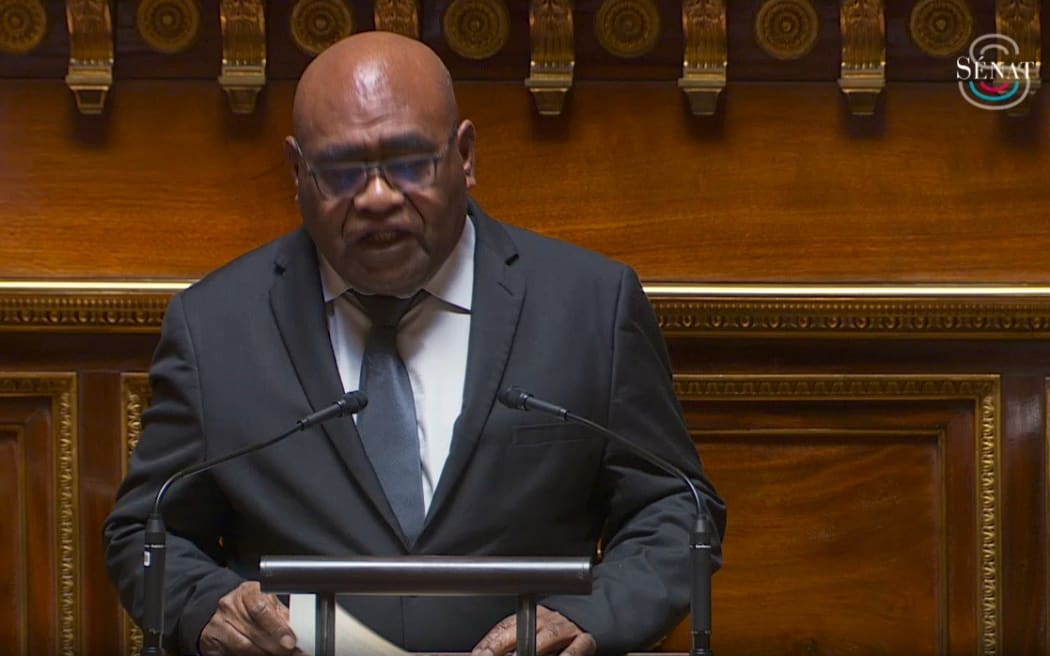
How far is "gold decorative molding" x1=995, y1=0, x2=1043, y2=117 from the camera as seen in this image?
4117 mm

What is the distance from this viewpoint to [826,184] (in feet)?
13.8

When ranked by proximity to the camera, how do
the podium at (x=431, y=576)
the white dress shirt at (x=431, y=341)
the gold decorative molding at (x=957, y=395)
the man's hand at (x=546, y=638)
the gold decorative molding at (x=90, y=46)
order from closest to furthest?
the podium at (x=431, y=576)
the man's hand at (x=546, y=638)
the white dress shirt at (x=431, y=341)
the gold decorative molding at (x=90, y=46)
the gold decorative molding at (x=957, y=395)

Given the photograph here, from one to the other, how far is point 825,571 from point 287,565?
1.83m

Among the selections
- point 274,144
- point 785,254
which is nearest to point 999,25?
point 785,254

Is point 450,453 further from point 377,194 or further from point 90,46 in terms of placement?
point 90,46

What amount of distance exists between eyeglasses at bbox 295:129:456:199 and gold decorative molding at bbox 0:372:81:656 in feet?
4.06

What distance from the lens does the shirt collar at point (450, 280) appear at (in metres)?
3.33

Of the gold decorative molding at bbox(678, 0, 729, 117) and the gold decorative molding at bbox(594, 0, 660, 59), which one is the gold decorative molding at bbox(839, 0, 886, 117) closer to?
the gold decorative molding at bbox(678, 0, 729, 117)

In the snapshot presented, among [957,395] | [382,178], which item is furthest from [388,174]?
[957,395]

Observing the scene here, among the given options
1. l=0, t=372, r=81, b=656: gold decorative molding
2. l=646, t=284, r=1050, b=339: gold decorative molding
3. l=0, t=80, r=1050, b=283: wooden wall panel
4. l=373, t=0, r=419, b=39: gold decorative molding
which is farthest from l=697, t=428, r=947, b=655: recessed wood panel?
l=0, t=372, r=81, b=656: gold decorative molding

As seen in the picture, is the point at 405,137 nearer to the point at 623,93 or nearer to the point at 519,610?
the point at 519,610

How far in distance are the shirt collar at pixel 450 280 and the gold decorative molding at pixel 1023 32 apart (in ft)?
4.30

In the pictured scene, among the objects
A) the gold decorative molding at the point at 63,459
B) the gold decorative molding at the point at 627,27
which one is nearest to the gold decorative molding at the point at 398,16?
the gold decorative molding at the point at 627,27

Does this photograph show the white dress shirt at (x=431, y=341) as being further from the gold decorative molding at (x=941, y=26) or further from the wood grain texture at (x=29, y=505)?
the gold decorative molding at (x=941, y=26)
